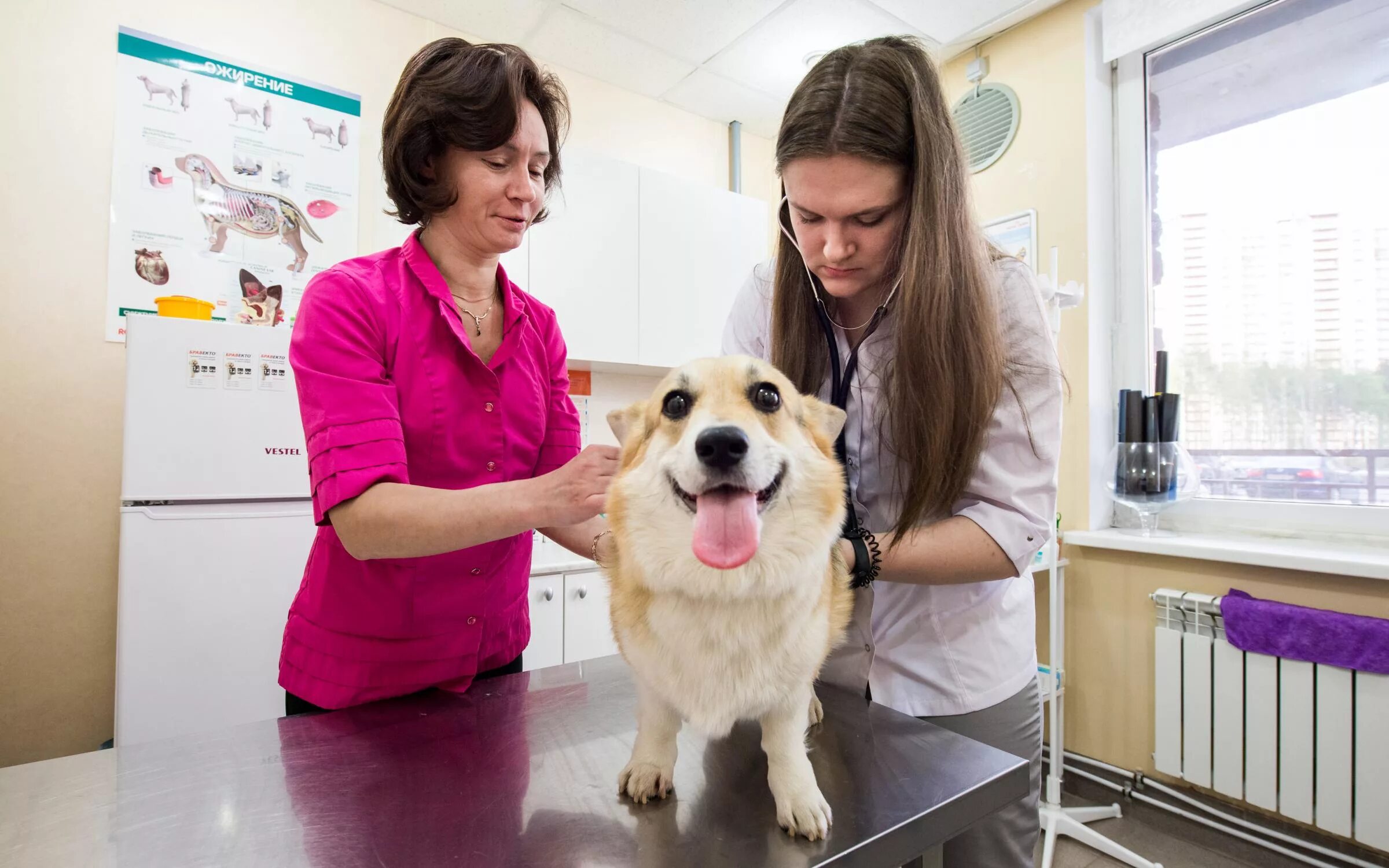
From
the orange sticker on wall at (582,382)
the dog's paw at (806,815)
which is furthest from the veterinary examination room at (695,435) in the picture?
the orange sticker on wall at (582,382)

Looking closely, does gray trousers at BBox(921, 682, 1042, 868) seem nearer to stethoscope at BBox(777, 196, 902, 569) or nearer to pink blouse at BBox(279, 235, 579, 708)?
stethoscope at BBox(777, 196, 902, 569)

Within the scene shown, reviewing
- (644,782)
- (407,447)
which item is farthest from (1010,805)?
(407,447)

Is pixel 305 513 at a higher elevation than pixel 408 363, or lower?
lower

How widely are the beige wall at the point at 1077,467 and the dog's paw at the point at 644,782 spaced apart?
2.73 meters

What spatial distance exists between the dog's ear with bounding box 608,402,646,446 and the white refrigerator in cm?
188

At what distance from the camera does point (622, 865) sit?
703mm

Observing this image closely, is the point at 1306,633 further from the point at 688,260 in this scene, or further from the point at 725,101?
the point at 725,101

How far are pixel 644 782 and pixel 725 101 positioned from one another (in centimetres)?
405

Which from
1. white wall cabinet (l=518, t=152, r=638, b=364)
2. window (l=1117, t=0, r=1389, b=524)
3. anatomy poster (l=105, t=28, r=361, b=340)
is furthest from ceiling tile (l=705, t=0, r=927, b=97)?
anatomy poster (l=105, t=28, r=361, b=340)

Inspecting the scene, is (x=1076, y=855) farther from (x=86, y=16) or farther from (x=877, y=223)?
(x=86, y=16)

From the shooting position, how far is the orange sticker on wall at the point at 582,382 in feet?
11.7

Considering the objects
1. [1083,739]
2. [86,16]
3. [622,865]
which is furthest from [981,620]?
[86,16]

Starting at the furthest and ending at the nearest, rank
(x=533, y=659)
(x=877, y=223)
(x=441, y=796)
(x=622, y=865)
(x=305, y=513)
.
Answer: (x=533, y=659)
(x=305, y=513)
(x=877, y=223)
(x=441, y=796)
(x=622, y=865)

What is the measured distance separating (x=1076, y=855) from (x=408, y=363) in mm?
2937
